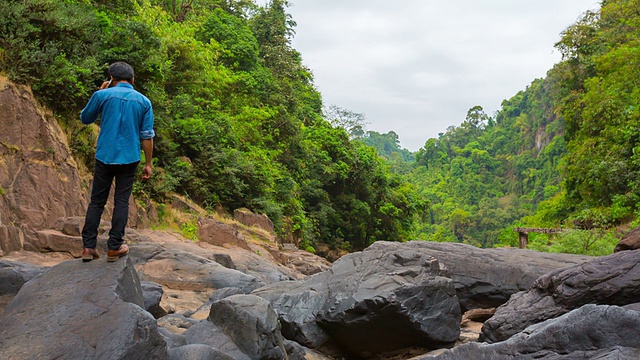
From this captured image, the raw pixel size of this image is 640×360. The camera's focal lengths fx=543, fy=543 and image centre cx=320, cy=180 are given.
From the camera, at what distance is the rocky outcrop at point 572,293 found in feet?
20.8

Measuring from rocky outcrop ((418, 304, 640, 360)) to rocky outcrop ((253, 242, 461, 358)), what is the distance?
2.50 meters

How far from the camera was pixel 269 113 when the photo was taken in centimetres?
2359

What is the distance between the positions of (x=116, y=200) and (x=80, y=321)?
1.23m

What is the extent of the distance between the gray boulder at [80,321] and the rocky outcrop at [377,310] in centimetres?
→ 337

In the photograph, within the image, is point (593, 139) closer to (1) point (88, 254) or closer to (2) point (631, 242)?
(2) point (631, 242)

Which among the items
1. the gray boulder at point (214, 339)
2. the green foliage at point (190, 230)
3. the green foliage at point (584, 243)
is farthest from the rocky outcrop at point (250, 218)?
the gray boulder at point (214, 339)

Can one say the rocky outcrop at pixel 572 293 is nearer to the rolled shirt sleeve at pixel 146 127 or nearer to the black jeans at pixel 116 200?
the black jeans at pixel 116 200

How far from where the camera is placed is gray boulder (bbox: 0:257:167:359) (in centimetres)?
383

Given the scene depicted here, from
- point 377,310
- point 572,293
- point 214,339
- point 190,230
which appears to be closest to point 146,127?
point 214,339

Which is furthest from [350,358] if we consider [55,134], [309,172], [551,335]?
[309,172]

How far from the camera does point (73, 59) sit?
11.8 m

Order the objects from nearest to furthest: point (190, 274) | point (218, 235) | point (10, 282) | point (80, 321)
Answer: point (80, 321) → point (10, 282) → point (190, 274) → point (218, 235)

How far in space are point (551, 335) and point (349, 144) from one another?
1103 inches

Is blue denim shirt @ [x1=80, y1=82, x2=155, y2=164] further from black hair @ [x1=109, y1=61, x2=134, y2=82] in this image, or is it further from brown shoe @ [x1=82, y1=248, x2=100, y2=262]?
brown shoe @ [x1=82, y1=248, x2=100, y2=262]
